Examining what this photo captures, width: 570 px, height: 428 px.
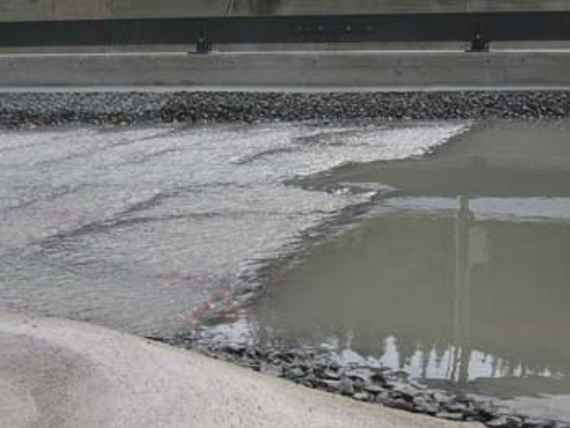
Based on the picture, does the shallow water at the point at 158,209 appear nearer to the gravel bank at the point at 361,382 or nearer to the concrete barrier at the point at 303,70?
the gravel bank at the point at 361,382

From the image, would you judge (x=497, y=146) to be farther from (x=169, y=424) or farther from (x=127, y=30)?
(x=127, y=30)

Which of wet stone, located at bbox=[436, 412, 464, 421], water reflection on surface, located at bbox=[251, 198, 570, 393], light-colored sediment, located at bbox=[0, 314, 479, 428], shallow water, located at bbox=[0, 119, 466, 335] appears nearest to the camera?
light-colored sediment, located at bbox=[0, 314, 479, 428]

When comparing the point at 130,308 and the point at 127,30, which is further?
the point at 127,30

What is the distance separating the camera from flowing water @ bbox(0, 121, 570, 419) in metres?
5.01

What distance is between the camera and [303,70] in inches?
663

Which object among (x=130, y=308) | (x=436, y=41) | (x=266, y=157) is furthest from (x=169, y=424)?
(x=436, y=41)

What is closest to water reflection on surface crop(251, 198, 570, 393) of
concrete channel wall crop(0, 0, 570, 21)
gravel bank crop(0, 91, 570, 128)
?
gravel bank crop(0, 91, 570, 128)

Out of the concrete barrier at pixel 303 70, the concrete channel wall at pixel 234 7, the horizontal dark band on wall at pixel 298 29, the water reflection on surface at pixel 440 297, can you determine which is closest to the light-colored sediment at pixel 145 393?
the water reflection on surface at pixel 440 297

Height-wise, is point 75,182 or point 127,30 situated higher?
point 127,30

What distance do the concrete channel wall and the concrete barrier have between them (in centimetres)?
1280

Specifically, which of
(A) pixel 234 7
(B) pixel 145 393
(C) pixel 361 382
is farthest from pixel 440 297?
(A) pixel 234 7

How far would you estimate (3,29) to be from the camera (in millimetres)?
19281

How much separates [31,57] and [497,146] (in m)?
10.8

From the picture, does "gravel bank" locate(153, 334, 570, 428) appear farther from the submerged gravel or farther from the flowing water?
the submerged gravel
